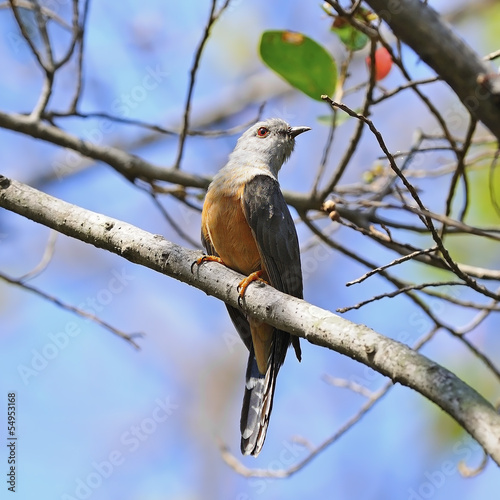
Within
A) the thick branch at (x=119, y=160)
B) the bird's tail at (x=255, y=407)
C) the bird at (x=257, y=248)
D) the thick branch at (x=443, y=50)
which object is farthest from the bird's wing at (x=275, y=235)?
the thick branch at (x=443, y=50)

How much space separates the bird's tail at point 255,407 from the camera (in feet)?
14.3

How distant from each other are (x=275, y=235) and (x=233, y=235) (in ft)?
1.06

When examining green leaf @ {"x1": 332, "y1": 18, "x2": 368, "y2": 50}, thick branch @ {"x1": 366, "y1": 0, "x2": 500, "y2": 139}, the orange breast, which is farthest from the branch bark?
green leaf @ {"x1": 332, "y1": 18, "x2": 368, "y2": 50}

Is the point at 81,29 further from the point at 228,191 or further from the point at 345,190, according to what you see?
the point at 345,190

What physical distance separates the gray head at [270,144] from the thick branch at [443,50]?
3330 millimetres

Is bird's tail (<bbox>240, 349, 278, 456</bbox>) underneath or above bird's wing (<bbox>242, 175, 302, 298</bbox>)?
underneath

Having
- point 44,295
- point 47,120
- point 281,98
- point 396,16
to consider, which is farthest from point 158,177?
point 281,98

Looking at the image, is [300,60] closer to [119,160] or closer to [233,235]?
[233,235]

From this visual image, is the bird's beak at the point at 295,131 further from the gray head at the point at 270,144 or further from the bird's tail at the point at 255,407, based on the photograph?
the bird's tail at the point at 255,407

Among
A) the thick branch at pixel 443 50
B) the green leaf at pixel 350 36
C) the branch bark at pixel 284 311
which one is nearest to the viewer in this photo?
the branch bark at pixel 284 311

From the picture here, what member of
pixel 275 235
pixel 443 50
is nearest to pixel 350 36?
pixel 275 235

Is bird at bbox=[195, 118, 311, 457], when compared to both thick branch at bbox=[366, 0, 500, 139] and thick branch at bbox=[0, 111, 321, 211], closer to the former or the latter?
thick branch at bbox=[0, 111, 321, 211]

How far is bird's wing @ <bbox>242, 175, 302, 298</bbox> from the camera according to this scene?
4789 mm

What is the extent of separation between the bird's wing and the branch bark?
1.21 meters
